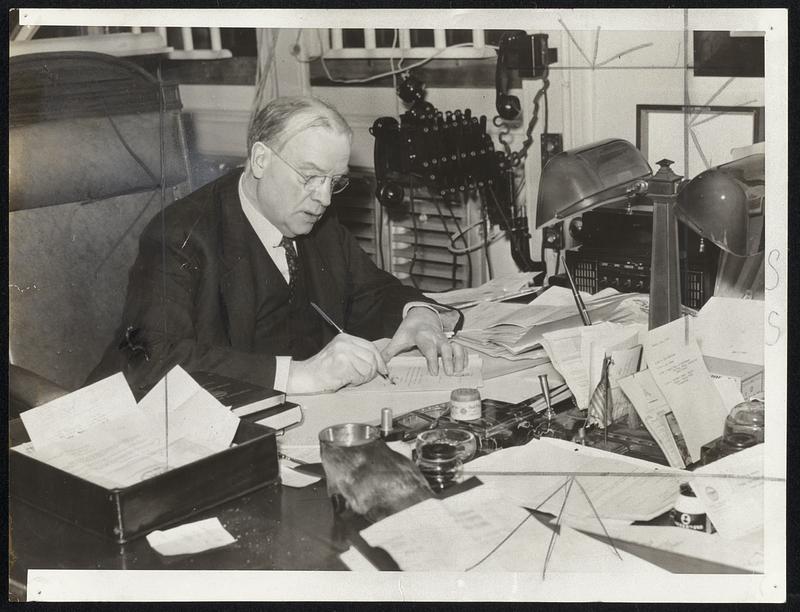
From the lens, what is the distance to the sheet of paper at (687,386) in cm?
154

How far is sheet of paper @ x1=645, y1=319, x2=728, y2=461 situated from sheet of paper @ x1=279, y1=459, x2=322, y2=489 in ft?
2.05

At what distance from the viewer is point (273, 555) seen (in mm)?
1282

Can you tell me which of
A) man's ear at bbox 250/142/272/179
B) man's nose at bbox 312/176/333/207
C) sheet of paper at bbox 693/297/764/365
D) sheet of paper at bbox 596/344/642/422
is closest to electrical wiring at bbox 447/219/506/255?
man's nose at bbox 312/176/333/207

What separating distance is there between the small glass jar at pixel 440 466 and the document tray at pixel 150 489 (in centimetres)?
24

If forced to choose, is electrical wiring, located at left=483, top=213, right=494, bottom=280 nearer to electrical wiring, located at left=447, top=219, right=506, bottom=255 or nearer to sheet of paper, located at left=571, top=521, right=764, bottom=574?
electrical wiring, located at left=447, top=219, right=506, bottom=255

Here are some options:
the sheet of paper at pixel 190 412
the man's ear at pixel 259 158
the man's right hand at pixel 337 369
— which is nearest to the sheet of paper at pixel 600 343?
the man's right hand at pixel 337 369

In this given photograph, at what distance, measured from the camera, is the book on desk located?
155 cm

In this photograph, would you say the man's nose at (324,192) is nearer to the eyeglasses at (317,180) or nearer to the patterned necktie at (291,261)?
the eyeglasses at (317,180)

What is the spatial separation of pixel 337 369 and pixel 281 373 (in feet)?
0.41

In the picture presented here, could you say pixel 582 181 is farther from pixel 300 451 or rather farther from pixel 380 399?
pixel 300 451

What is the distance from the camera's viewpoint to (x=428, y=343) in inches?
Answer: 76.9

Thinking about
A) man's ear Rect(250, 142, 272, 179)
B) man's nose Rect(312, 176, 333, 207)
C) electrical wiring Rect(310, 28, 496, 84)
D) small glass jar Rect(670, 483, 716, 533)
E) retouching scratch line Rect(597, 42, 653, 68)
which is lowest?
small glass jar Rect(670, 483, 716, 533)
